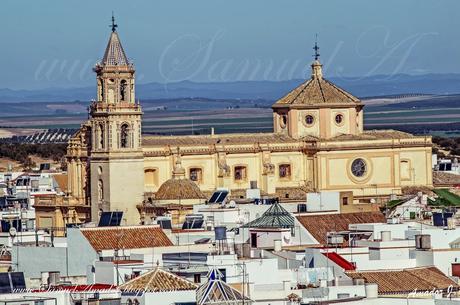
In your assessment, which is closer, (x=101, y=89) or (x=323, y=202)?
(x=323, y=202)

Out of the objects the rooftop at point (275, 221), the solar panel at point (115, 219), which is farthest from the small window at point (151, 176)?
the rooftop at point (275, 221)

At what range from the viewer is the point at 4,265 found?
45750mm

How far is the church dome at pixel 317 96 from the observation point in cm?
8062

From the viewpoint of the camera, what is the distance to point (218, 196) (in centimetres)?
6944

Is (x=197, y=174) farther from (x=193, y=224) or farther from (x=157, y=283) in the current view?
(x=157, y=283)

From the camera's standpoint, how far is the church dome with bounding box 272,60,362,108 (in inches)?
3174

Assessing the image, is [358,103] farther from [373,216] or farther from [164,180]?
[373,216]

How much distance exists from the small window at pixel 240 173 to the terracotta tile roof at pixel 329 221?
24.0 metres

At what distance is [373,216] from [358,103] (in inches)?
1049

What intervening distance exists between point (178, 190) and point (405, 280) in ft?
112

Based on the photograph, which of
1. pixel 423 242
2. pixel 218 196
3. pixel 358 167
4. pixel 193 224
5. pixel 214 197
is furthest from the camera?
pixel 358 167

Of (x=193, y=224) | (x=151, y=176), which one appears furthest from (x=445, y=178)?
(x=193, y=224)

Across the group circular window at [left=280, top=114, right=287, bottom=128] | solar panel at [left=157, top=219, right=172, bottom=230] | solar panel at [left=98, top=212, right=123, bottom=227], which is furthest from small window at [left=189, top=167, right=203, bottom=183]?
solar panel at [left=157, top=219, right=172, bottom=230]

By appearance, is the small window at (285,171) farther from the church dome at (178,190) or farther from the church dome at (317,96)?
the church dome at (178,190)
